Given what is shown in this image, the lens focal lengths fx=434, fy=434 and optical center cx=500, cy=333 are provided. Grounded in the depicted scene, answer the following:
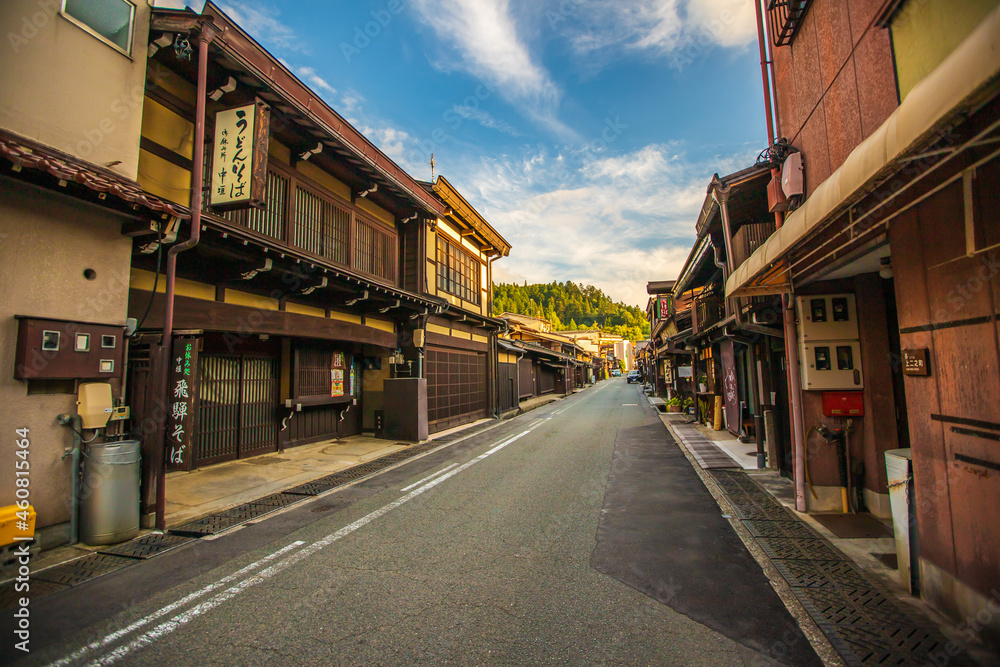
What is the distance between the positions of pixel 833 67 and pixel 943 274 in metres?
3.63

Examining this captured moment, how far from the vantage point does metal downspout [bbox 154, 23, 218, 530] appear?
575 centimetres

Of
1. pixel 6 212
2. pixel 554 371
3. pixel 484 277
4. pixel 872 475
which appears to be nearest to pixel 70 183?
pixel 6 212

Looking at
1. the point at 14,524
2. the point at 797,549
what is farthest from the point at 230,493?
the point at 797,549

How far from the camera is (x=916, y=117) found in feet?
7.67

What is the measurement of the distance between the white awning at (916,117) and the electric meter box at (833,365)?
11.2ft

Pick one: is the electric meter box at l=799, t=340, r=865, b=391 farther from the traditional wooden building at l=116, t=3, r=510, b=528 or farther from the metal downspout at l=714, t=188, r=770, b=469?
the traditional wooden building at l=116, t=3, r=510, b=528

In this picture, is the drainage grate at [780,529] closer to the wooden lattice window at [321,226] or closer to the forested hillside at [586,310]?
the wooden lattice window at [321,226]

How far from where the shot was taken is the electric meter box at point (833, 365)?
621cm

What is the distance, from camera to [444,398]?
1675 cm

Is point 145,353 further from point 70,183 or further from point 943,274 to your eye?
point 943,274

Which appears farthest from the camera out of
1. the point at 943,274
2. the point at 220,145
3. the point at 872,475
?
the point at 220,145

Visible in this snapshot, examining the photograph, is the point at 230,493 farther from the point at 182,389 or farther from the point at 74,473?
the point at 74,473

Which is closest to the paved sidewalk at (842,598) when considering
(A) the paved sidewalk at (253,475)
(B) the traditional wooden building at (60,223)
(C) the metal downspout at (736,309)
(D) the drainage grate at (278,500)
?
(C) the metal downspout at (736,309)

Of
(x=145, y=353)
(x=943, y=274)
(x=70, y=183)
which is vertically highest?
(x=70, y=183)
